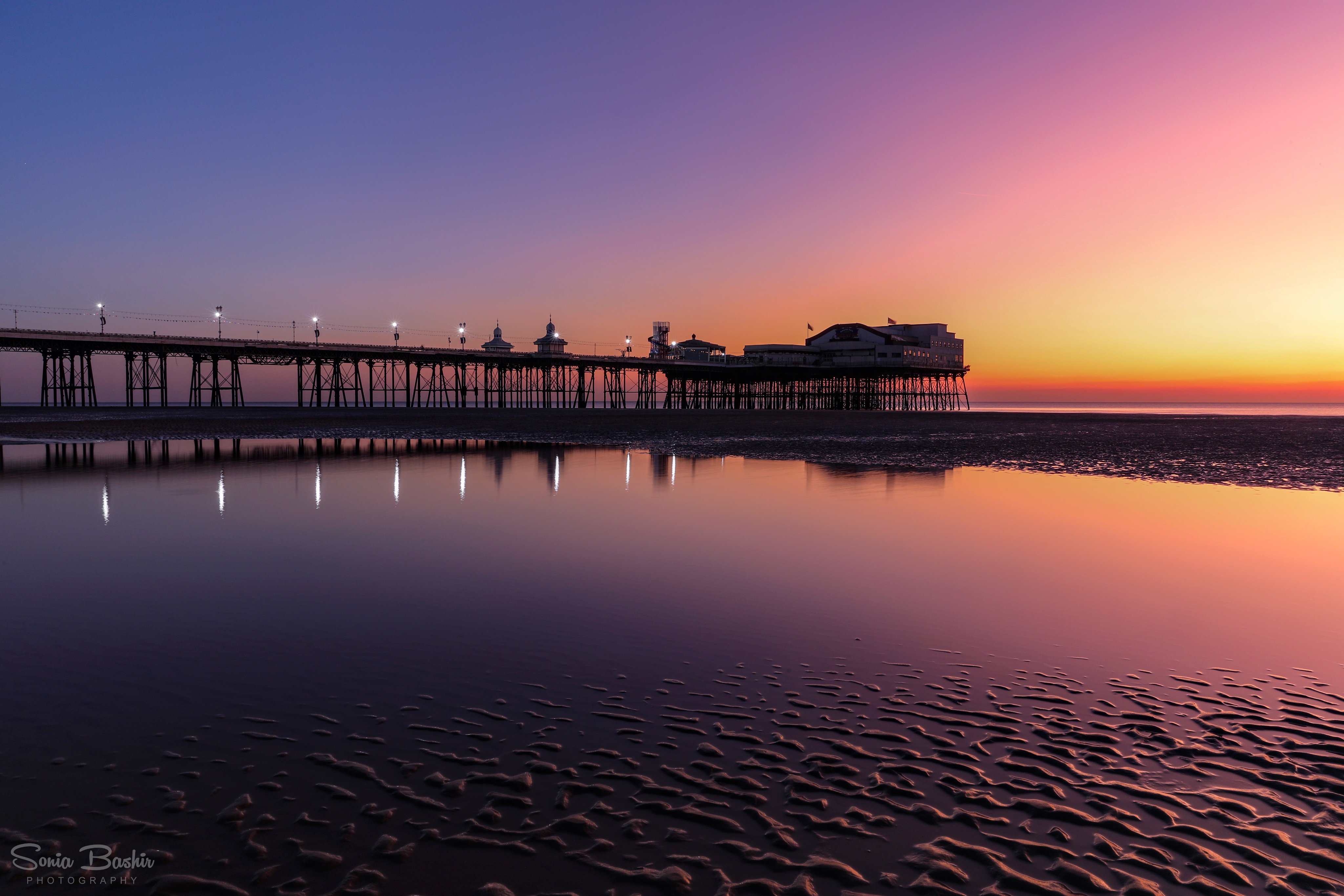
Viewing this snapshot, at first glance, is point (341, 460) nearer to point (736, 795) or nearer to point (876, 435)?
point (736, 795)

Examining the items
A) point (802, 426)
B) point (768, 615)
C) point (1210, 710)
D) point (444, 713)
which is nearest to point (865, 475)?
point (768, 615)

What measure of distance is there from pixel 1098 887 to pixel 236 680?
18.9 ft

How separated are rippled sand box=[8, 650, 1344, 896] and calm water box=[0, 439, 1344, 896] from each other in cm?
3

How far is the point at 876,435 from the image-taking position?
41969mm

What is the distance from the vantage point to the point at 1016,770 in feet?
14.5

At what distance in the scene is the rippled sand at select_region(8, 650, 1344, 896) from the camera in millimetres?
3412

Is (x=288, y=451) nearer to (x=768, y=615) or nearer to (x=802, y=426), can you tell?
(x=768, y=615)

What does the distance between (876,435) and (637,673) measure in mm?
38029

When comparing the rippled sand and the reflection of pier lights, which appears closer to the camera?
the rippled sand

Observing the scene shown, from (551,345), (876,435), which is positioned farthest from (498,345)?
(876,435)

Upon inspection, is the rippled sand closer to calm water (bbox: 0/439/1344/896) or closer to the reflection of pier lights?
calm water (bbox: 0/439/1344/896)

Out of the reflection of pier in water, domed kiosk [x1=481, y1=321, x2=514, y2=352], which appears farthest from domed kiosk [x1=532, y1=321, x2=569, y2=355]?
the reflection of pier in water

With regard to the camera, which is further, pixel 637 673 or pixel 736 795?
pixel 637 673

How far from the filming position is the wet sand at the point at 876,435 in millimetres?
24578
